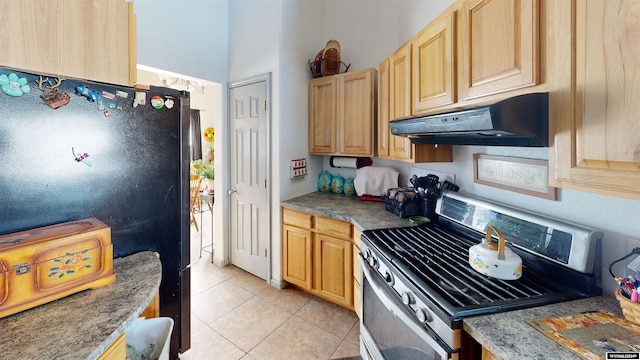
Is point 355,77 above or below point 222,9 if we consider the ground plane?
below

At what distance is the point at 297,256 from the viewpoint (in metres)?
2.45

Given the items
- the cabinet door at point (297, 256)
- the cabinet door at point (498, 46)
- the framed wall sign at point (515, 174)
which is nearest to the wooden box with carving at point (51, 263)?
the cabinet door at point (297, 256)

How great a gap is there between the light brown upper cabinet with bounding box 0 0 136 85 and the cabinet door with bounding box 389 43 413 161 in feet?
5.09

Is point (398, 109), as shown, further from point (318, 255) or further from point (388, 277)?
point (318, 255)

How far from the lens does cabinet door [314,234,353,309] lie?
2105 mm

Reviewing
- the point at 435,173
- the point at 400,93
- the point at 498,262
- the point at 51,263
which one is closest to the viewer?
the point at 51,263

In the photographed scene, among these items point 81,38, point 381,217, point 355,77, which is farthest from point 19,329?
point 355,77

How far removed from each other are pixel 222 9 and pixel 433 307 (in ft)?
11.6

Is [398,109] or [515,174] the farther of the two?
[398,109]

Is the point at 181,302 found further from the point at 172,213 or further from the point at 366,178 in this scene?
the point at 366,178

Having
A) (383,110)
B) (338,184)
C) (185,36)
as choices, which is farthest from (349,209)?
(185,36)

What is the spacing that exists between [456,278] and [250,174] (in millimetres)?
2295

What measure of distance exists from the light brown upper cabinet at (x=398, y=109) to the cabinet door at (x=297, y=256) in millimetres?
1051

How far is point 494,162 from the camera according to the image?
151 centimetres
